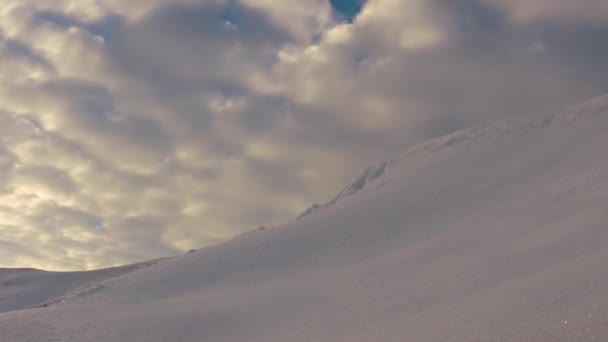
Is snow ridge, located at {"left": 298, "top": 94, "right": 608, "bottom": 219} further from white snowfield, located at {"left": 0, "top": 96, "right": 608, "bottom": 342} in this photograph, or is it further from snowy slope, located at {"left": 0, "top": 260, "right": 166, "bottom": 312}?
snowy slope, located at {"left": 0, "top": 260, "right": 166, "bottom": 312}

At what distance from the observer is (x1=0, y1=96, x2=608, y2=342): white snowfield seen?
24.5 feet

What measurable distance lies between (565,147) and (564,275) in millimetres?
9485

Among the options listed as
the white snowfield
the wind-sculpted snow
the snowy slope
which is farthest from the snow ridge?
the snowy slope

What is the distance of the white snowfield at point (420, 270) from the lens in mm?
7469

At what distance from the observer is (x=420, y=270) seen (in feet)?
34.1

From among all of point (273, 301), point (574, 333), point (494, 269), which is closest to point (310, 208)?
point (273, 301)

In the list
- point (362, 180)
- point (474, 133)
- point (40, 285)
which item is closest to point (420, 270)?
point (474, 133)

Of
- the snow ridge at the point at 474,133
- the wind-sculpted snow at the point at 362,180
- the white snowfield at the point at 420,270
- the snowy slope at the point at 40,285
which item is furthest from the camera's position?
the snowy slope at the point at 40,285

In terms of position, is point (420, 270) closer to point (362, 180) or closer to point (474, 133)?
point (474, 133)

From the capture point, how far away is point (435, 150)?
20.3 meters

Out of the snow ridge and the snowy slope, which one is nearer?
the snow ridge

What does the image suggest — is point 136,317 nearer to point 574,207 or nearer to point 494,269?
point 494,269

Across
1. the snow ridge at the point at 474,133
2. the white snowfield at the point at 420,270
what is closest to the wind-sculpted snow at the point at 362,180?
the snow ridge at the point at 474,133

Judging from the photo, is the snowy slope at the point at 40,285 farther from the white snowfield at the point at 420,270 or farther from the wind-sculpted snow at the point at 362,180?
the white snowfield at the point at 420,270
